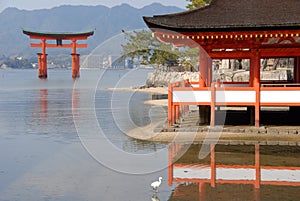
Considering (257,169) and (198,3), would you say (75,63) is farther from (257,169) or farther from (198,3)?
(257,169)

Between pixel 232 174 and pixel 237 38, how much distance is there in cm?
877

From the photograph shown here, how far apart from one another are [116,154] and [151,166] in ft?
9.18

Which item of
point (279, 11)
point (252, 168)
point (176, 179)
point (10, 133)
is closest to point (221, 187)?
point (176, 179)

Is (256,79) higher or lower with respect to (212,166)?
higher

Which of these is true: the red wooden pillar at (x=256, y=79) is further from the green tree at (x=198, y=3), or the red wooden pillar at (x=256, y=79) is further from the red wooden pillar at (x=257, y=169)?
the green tree at (x=198, y=3)

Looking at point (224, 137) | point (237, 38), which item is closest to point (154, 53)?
point (237, 38)

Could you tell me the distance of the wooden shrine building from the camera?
19.7 m

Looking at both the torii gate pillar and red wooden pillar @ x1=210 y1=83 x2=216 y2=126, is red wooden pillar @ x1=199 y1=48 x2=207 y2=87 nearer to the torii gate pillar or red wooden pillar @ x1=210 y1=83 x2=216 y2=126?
red wooden pillar @ x1=210 y1=83 x2=216 y2=126

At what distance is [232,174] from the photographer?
13812 mm

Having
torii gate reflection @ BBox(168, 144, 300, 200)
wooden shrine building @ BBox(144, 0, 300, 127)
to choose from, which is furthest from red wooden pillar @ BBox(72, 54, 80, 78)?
torii gate reflection @ BBox(168, 144, 300, 200)

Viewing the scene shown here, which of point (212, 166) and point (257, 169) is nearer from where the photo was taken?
point (257, 169)

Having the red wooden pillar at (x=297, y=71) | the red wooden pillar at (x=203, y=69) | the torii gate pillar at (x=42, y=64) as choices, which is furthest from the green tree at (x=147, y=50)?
the red wooden pillar at (x=203, y=69)

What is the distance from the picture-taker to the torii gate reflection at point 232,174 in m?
12.7

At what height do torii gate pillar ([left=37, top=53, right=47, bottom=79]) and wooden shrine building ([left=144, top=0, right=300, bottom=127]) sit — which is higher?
torii gate pillar ([left=37, top=53, right=47, bottom=79])
